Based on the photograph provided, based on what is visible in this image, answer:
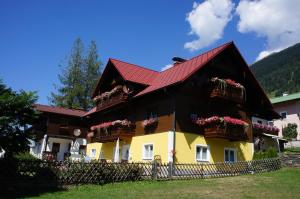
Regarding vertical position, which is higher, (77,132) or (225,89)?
(225,89)

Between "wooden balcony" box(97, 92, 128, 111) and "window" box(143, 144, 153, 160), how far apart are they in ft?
15.3

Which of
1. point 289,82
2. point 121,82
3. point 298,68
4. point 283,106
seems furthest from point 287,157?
point 298,68

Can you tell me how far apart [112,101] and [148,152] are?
6.97 metres

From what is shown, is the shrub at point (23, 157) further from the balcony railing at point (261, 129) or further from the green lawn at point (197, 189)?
the balcony railing at point (261, 129)

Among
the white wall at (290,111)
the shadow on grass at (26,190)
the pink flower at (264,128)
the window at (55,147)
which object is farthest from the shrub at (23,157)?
the white wall at (290,111)

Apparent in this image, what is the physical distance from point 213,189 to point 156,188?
2753 mm

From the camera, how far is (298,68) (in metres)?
118

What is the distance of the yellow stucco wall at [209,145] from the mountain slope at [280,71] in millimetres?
79821

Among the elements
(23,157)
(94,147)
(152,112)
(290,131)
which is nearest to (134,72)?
(152,112)

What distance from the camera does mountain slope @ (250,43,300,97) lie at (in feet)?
362

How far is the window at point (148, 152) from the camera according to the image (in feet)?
86.3

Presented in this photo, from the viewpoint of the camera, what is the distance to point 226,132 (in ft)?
82.1

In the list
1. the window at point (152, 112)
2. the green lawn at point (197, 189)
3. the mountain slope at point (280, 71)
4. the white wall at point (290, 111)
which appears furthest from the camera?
the mountain slope at point (280, 71)

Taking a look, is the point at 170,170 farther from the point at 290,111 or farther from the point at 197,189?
the point at 290,111
